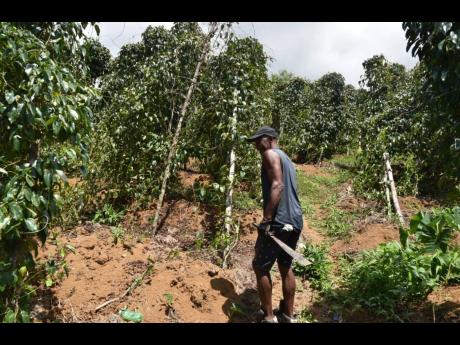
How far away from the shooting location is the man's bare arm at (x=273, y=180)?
3359mm

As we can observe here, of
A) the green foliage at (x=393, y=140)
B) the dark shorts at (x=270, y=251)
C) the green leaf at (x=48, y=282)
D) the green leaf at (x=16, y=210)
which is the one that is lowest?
the green leaf at (x=48, y=282)

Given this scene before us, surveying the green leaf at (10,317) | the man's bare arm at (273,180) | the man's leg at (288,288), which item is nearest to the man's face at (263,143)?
the man's bare arm at (273,180)

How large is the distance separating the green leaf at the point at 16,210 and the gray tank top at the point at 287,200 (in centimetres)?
182

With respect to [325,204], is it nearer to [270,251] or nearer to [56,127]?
[270,251]

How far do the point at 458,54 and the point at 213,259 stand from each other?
10.1 feet

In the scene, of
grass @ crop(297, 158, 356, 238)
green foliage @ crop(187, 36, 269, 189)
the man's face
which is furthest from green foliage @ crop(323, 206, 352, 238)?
the man's face

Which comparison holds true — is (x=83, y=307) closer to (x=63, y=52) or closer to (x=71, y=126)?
(x=71, y=126)

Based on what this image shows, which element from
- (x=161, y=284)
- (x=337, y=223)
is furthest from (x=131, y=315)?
(x=337, y=223)

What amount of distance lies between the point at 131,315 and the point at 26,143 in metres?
1.60

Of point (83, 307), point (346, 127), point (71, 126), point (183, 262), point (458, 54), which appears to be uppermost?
point (346, 127)

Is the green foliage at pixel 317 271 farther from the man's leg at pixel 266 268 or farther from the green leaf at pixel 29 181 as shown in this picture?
the green leaf at pixel 29 181
